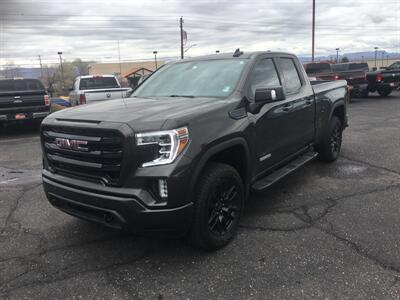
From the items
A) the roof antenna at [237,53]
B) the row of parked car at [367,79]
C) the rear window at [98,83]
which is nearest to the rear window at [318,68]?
the row of parked car at [367,79]

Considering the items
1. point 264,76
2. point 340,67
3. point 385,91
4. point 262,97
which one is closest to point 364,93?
point 385,91

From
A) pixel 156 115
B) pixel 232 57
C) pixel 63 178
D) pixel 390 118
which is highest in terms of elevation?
pixel 232 57

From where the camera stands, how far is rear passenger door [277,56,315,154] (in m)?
5.03

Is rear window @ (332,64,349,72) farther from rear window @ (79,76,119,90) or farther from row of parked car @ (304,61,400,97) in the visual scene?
rear window @ (79,76,119,90)

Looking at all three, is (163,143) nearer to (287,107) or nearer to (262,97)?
(262,97)

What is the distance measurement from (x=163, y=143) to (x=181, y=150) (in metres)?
0.16

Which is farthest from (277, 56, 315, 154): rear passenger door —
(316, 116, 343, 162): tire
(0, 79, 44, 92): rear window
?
(0, 79, 44, 92): rear window

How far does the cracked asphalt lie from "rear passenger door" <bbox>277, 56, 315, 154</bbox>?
717 mm

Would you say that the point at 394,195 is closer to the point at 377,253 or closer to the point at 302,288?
Result: the point at 377,253

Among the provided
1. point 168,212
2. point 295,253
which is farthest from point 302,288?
point 168,212

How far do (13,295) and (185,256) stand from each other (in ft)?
4.73

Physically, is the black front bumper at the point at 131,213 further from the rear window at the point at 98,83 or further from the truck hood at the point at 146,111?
the rear window at the point at 98,83

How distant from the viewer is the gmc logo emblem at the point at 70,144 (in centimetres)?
344

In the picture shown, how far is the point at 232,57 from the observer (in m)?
4.80
